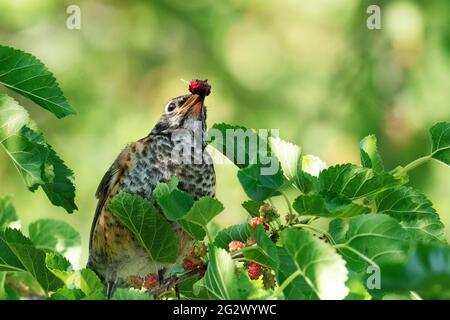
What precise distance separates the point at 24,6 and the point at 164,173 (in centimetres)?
250

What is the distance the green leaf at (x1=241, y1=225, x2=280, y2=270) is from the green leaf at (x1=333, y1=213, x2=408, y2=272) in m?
0.11

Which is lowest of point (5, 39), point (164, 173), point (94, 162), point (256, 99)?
point (164, 173)

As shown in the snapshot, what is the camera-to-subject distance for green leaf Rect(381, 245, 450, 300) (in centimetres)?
89

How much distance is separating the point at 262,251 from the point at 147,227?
10.8 inches

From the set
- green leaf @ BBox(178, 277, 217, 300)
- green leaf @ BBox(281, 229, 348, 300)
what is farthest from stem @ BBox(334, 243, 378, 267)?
green leaf @ BBox(178, 277, 217, 300)

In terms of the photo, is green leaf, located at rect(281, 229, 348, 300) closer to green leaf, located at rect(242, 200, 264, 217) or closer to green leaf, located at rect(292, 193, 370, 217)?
green leaf, located at rect(292, 193, 370, 217)

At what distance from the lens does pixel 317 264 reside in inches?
45.2

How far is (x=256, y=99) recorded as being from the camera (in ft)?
15.6

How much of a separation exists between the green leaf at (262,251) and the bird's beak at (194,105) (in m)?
1.40

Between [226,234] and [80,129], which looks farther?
[80,129]

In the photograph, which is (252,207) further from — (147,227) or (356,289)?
(356,289)

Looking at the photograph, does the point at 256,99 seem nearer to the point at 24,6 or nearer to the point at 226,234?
the point at 24,6
